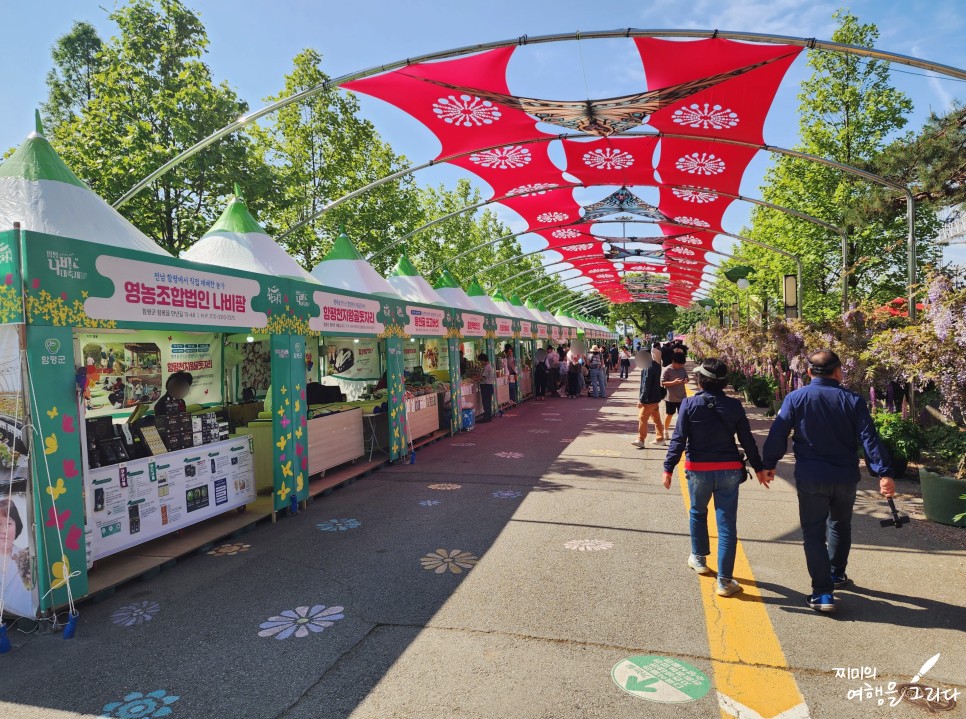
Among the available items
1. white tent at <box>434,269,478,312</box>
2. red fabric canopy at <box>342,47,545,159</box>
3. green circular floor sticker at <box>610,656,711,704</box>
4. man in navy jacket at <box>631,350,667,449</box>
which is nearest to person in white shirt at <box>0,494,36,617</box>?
green circular floor sticker at <box>610,656,711,704</box>

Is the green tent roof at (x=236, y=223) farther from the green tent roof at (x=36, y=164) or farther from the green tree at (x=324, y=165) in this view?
the green tree at (x=324, y=165)

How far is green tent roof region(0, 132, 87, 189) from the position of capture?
16.3 feet

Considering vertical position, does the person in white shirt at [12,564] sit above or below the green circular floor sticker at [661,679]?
above

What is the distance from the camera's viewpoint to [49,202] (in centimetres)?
488

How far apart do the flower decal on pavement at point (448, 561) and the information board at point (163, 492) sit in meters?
2.43

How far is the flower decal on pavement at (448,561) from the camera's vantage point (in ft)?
15.6

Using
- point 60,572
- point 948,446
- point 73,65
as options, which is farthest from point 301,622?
point 73,65

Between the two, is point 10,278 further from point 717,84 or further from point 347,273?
point 717,84

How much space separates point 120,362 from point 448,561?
235 inches

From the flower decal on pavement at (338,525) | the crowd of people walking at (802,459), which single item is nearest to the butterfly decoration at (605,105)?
the crowd of people walking at (802,459)

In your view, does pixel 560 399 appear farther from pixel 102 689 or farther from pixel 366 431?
Answer: pixel 102 689

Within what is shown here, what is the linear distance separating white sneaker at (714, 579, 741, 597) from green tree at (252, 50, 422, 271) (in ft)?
48.5

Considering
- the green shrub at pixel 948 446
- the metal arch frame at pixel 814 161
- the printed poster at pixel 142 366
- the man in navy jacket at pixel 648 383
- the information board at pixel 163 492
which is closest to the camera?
the information board at pixel 163 492

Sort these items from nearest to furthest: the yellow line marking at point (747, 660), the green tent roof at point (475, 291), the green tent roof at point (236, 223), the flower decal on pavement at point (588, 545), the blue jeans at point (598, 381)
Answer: the yellow line marking at point (747, 660) < the flower decal on pavement at point (588, 545) < the green tent roof at point (236, 223) < the green tent roof at point (475, 291) < the blue jeans at point (598, 381)
